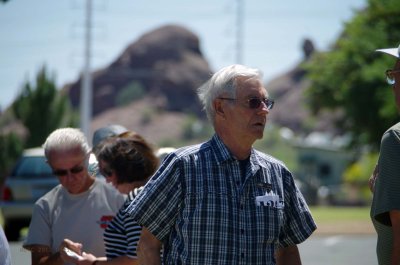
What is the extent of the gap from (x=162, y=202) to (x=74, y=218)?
1.55 m

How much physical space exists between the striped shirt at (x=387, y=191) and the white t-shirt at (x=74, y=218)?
201 cm

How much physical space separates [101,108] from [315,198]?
85386 mm

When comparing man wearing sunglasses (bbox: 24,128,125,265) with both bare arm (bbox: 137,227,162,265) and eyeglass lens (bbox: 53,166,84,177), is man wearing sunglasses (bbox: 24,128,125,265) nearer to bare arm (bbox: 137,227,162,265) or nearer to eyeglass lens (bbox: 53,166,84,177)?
eyeglass lens (bbox: 53,166,84,177)

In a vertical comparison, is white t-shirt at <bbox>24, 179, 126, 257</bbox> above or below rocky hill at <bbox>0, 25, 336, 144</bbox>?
above

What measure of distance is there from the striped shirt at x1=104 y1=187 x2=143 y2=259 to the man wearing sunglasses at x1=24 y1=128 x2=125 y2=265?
557 mm

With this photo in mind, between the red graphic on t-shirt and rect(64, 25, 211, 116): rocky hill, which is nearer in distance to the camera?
the red graphic on t-shirt

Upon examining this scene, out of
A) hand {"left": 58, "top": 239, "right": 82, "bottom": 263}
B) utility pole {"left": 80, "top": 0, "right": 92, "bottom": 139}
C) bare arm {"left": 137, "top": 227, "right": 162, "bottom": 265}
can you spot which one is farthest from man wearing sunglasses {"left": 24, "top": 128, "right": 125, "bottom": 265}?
utility pole {"left": 80, "top": 0, "right": 92, "bottom": 139}

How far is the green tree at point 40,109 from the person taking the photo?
52938 mm

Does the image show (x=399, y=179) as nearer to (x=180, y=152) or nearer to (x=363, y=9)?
(x=180, y=152)

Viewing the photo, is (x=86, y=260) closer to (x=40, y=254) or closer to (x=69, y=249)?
(x=69, y=249)

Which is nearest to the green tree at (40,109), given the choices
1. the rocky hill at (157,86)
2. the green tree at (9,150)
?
the green tree at (9,150)

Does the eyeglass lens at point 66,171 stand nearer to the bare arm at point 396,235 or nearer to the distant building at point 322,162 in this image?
the bare arm at point 396,235

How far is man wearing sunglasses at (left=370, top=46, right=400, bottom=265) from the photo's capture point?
13.7 feet

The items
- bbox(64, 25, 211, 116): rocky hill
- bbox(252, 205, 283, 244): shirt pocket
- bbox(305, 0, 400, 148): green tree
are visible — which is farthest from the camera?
bbox(64, 25, 211, 116): rocky hill
